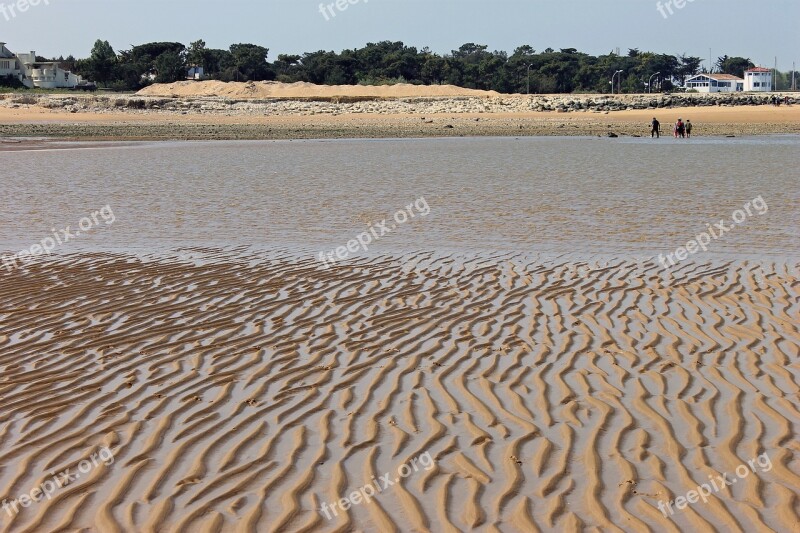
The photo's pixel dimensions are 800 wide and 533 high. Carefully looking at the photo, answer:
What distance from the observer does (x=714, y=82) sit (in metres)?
171

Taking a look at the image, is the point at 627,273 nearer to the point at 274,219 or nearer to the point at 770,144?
the point at 274,219

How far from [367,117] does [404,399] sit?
66477mm

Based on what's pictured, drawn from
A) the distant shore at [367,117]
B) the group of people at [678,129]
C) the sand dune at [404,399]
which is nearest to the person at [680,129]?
the group of people at [678,129]

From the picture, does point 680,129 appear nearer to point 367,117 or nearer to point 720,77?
point 367,117

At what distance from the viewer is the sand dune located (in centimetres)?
503

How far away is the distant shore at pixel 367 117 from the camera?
5362 centimetres

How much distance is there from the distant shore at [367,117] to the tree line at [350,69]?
36.3m

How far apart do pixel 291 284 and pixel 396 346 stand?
10.1 feet

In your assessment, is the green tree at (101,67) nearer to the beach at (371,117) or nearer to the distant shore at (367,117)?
the beach at (371,117)

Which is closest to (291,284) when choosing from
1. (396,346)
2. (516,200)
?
(396,346)

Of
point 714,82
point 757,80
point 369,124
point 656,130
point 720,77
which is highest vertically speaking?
point 720,77

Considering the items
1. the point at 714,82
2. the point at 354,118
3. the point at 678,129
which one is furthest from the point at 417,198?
the point at 714,82

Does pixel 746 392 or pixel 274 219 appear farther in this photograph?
pixel 274 219

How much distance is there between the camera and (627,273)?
11.4 meters
